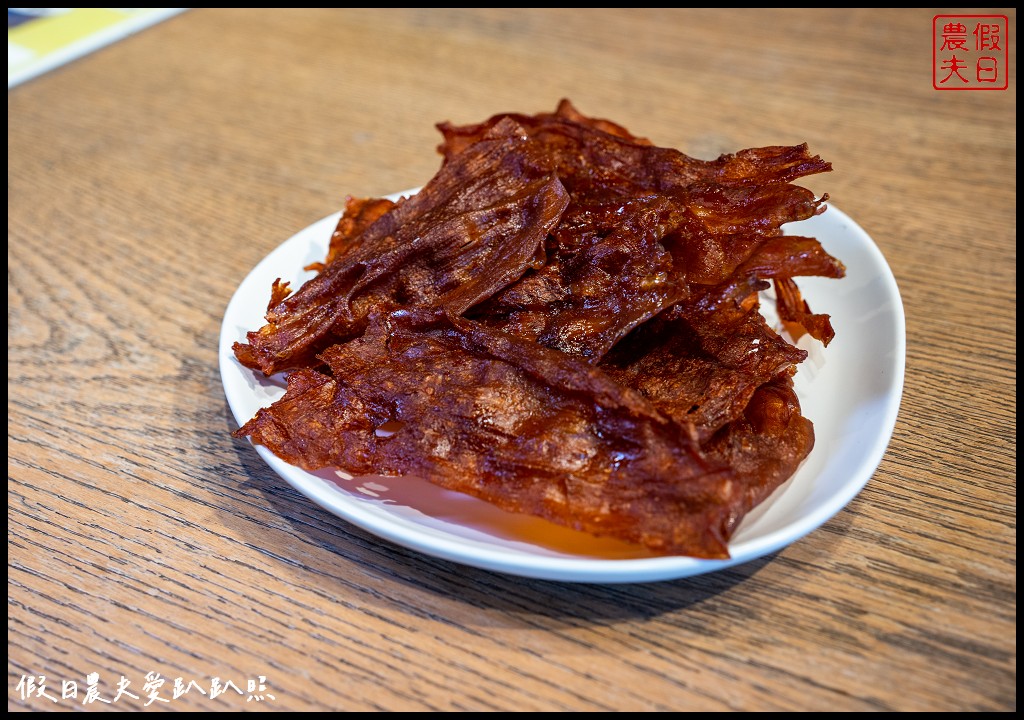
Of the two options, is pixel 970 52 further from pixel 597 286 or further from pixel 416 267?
pixel 416 267

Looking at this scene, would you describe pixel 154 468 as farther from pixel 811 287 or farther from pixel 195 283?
pixel 811 287

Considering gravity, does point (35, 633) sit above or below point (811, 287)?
below

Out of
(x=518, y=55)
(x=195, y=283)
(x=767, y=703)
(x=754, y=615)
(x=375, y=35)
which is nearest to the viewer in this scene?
(x=767, y=703)

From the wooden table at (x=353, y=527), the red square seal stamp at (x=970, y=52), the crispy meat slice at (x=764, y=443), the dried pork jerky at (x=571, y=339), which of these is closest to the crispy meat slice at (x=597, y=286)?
the dried pork jerky at (x=571, y=339)

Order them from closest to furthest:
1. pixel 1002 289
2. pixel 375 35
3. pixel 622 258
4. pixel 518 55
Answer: pixel 622 258
pixel 1002 289
pixel 518 55
pixel 375 35

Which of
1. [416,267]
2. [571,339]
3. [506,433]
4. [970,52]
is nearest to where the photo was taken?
[506,433]

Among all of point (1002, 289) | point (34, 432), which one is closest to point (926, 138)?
point (1002, 289)

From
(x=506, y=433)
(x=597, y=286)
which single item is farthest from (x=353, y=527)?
(x=597, y=286)
